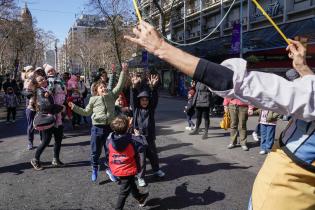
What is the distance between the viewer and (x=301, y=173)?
5.53ft

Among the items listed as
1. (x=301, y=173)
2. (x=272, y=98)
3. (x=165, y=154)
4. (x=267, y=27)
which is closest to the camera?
(x=272, y=98)

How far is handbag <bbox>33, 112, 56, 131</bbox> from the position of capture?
20.0 feet

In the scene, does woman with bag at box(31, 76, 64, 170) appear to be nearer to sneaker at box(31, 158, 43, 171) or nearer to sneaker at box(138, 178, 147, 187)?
sneaker at box(31, 158, 43, 171)

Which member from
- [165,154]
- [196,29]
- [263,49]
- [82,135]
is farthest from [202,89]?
[196,29]

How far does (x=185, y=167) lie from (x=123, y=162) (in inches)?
88.3

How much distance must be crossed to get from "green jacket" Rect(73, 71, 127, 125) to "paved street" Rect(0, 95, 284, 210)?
95cm

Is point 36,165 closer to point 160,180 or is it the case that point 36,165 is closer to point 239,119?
point 160,180

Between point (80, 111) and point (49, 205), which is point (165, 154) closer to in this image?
point (80, 111)

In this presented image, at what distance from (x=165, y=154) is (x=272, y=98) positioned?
234 inches

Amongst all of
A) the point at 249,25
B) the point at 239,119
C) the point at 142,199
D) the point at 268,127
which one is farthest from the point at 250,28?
the point at 142,199

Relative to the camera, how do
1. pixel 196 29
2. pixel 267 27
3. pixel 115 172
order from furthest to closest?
pixel 196 29 → pixel 267 27 → pixel 115 172

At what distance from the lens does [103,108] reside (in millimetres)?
5645

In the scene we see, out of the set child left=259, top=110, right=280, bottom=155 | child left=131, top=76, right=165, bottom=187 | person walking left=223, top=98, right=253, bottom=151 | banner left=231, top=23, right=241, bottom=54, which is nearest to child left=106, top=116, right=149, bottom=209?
child left=131, top=76, right=165, bottom=187

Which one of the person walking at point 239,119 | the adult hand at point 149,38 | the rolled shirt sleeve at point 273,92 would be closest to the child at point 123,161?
the adult hand at point 149,38
